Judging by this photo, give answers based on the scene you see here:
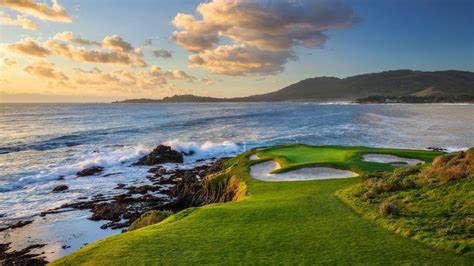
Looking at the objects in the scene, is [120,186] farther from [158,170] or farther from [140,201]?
[158,170]

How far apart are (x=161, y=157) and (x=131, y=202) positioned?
1734cm

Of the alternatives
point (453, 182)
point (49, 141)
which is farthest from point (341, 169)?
point (49, 141)

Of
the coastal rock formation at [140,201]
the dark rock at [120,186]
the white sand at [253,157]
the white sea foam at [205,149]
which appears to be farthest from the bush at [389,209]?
the white sea foam at [205,149]

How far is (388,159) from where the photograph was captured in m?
29.5

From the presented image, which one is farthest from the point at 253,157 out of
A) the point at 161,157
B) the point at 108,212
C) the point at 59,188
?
the point at 59,188

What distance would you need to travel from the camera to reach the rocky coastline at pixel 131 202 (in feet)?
59.1

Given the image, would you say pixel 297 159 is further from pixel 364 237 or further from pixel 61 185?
pixel 61 185

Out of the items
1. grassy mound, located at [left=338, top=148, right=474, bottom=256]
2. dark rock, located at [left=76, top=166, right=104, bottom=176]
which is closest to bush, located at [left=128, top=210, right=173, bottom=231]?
grassy mound, located at [left=338, top=148, right=474, bottom=256]

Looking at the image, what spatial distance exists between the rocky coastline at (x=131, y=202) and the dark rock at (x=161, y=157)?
441 cm

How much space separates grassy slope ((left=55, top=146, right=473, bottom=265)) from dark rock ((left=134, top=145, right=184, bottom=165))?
28.7 metres

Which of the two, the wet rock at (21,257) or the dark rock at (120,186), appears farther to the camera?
the dark rock at (120,186)

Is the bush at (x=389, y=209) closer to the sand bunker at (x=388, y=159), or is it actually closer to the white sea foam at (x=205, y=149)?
the sand bunker at (x=388, y=159)

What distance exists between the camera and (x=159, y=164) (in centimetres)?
4294

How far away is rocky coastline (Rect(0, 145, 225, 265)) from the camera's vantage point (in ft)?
59.1
